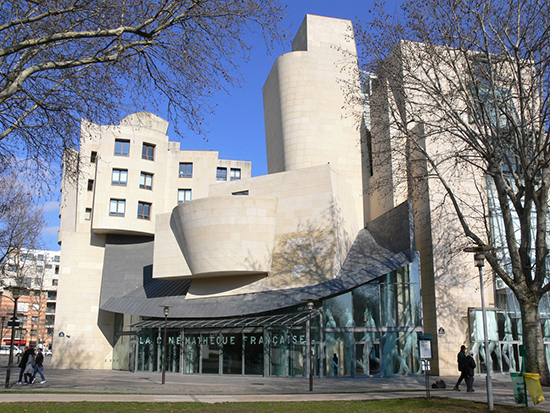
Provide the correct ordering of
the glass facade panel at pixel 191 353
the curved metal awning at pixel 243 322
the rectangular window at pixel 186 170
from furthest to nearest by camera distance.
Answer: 1. the rectangular window at pixel 186 170
2. the glass facade panel at pixel 191 353
3. the curved metal awning at pixel 243 322

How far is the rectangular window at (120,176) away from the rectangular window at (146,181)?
134 centimetres

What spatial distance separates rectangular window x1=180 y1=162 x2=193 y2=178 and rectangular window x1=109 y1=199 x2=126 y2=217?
6465 millimetres

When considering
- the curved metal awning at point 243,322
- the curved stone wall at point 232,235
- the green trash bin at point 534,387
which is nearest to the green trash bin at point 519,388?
the green trash bin at point 534,387

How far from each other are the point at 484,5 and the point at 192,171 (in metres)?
32.6

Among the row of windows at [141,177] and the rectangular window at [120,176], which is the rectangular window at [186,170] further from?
the rectangular window at [120,176]

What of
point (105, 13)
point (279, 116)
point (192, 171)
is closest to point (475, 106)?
point (105, 13)

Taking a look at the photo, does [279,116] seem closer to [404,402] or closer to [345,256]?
[345,256]

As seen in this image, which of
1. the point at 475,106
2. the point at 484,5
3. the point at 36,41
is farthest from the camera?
the point at 475,106

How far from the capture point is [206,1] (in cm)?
1144

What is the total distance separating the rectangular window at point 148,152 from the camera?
4350 centimetres

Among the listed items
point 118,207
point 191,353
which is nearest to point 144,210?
point 118,207

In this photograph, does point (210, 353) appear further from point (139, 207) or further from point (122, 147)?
point (122, 147)

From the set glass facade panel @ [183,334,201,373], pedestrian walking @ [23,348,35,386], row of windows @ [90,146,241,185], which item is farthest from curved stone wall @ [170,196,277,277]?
row of windows @ [90,146,241,185]

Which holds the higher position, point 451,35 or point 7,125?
point 451,35
